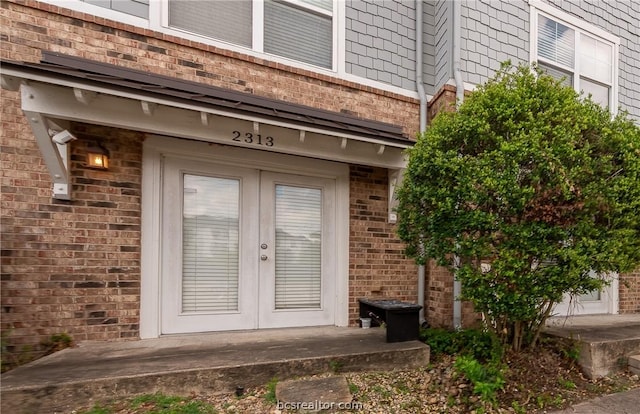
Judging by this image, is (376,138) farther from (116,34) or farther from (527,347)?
(116,34)

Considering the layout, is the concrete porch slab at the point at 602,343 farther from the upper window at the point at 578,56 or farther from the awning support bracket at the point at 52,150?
the awning support bracket at the point at 52,150

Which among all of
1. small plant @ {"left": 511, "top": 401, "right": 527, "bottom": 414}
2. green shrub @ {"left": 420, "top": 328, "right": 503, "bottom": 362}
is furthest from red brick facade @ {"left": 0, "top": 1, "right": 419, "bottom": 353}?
small plant @ {"left": 511, "top": 401, "right": 527, "bottom": 414}

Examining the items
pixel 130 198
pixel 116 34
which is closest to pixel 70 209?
pixel 130 198

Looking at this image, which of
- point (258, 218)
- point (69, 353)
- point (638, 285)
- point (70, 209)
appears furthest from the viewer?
point (638, 285)

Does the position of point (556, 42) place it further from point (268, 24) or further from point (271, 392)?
point (271, 392)

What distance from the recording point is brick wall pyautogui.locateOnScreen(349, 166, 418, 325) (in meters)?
4.40

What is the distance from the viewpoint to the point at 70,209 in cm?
327

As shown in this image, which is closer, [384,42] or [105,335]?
[105,335]

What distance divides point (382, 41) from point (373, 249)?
289 centimetres

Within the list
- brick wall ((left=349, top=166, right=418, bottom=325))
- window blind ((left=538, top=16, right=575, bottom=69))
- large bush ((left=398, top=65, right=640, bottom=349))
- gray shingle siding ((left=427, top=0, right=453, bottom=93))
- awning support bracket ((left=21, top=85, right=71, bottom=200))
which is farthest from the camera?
window blind ((left=538, top=16, right=575, bottom=69))

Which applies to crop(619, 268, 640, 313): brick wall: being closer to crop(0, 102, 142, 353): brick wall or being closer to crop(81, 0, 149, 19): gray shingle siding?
crop(0, 102, 142, 353): brick wall

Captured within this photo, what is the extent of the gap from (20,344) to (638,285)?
29.1 ft

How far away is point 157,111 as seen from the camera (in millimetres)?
3168

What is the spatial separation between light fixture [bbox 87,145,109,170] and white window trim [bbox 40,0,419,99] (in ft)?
4.45
